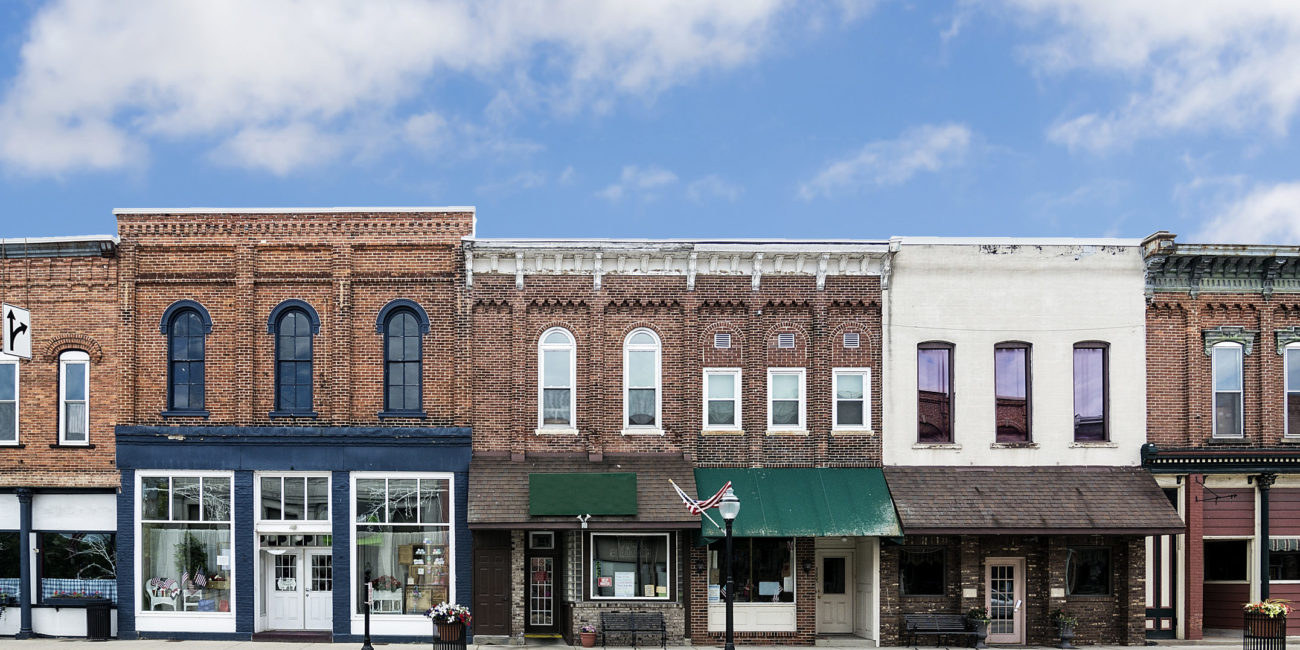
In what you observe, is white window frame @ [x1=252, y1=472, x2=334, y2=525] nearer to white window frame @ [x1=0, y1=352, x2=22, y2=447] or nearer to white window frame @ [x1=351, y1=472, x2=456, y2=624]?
white window frame @ [x1=351, y1=472, x2=456, y2=624]

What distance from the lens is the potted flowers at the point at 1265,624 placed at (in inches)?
757

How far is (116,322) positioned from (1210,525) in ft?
79.6

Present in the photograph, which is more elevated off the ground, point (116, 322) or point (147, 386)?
point (116, 322)

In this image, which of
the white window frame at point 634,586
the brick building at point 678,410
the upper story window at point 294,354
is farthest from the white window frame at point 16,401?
the white window frame at point 634,586

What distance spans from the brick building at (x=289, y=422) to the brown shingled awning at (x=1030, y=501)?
9.65 metres

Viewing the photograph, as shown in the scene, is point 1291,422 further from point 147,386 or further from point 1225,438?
point 147,386

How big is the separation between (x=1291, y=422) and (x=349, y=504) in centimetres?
2075

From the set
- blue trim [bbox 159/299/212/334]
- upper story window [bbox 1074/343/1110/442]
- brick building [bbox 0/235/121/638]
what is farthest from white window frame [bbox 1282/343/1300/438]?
brick building [bbox 0/235/121/638]

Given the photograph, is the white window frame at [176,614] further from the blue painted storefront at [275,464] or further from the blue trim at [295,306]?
the blue trim at [295,306]

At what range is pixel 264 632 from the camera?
21047mm

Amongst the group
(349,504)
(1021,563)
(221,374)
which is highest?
(221,374)

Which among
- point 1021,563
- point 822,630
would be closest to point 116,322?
point 822,630

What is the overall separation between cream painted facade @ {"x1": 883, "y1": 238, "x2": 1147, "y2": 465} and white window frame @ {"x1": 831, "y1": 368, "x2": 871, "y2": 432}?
427mm

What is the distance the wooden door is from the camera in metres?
20.5
